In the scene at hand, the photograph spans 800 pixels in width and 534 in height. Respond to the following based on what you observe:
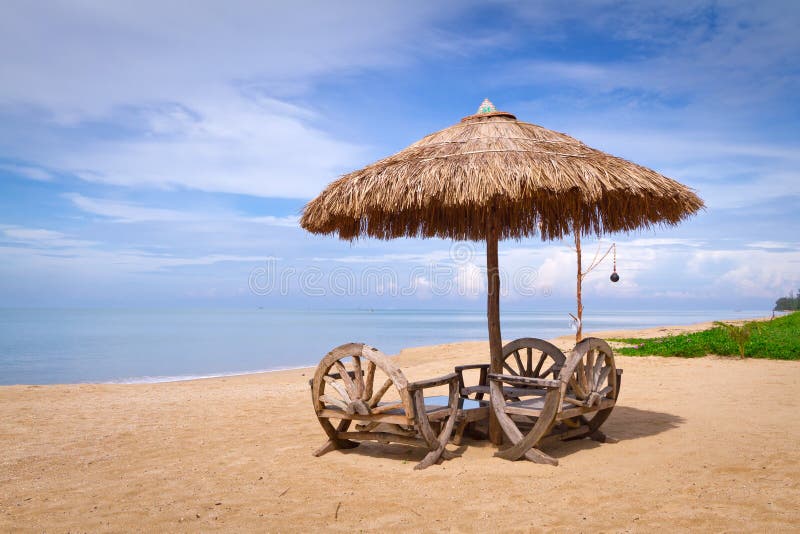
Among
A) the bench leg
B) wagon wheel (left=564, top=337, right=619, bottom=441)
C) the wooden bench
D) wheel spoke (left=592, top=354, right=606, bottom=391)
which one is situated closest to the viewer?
the wooden bench

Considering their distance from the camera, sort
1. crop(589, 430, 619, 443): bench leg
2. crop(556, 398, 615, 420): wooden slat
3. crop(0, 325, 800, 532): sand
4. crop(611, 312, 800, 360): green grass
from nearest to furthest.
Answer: crop(0, 325, 800, 532): sand
crop(556, 398, 615, 420): wooden slat
crop(589, 430, 619, 443): bench leg
crop(611, 312, 800, 360): green grass

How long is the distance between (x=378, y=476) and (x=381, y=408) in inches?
21.4

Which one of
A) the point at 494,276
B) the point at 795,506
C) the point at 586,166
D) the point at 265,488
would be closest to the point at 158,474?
the point at 265,488

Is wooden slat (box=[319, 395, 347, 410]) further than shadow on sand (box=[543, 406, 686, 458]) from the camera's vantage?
No

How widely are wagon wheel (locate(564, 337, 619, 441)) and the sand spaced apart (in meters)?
0.24

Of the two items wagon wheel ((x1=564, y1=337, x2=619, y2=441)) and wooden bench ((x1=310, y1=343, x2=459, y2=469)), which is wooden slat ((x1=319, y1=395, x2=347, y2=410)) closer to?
wooden bench ((x1=310, y1=343, x2=459, y2=469))

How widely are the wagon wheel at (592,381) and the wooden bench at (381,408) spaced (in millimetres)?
1044

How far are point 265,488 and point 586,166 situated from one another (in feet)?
11.9

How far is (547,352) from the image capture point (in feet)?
19.2

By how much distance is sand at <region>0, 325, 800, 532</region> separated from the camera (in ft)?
12.2

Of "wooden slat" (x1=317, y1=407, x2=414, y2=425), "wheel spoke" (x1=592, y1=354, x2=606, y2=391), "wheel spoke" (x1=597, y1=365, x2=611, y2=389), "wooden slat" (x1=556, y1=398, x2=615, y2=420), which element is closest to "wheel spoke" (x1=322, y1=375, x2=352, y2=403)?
"wooden slat" (x1=317, y1=407, x2=414, y2=425)

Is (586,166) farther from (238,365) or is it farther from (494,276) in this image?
(238,365)

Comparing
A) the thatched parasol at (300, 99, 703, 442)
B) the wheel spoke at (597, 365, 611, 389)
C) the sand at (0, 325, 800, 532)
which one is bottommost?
the sand at (0, 325, 800, 532)

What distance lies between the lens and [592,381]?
5191 mm
